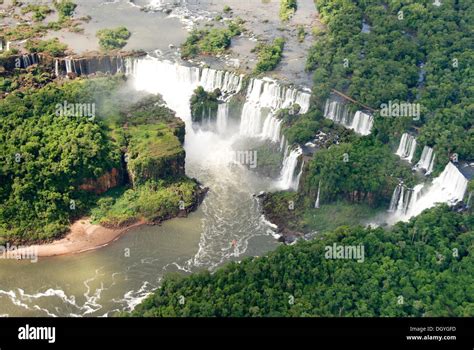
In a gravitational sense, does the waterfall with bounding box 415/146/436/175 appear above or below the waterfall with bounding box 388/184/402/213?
above

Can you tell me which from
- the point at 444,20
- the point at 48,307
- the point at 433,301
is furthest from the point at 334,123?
the point at 48,307

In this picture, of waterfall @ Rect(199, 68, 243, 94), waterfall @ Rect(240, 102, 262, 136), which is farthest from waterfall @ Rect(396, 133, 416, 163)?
waterfall @ Rect(199, 68, 243, 94)

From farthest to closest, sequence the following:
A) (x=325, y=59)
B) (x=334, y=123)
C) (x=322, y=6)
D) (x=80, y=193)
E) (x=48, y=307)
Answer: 1. (x=322, y=6)
2. (x=325, y=59)
3. (x=334, y=123)
4. (x=80, y=193)
5. (x=48, y=307)

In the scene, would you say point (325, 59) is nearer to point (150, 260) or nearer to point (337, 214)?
point (337, 214)

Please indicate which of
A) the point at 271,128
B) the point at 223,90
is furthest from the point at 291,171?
the point at 223,90

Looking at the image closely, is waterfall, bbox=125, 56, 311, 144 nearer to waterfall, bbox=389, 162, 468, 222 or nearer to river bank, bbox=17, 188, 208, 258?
waterfall, bbox=389, 162, 468, 222

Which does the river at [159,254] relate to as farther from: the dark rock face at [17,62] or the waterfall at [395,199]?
the dark rock face at [17,62]

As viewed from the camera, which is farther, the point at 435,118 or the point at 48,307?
the point at 435,118

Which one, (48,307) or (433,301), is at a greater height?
(433,301)
